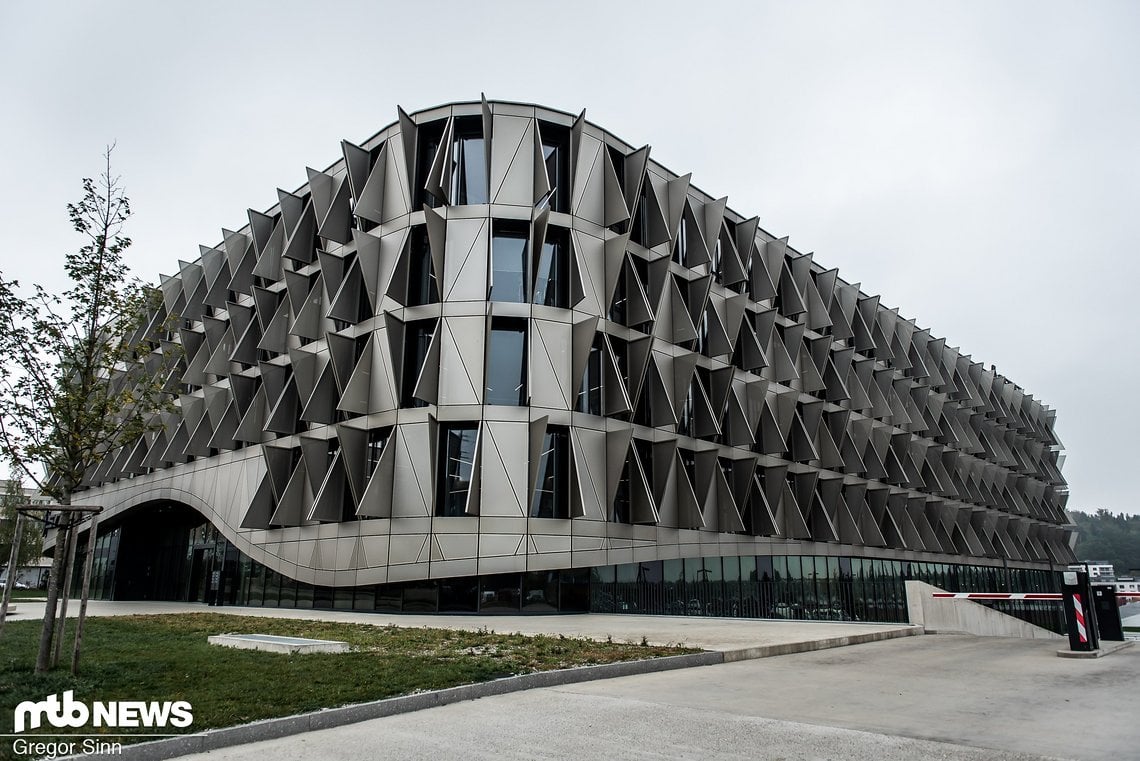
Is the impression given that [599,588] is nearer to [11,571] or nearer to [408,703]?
[408,703]

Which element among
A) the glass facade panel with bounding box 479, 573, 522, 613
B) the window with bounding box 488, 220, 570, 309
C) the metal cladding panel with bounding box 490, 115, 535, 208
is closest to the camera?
the glass facade panel with bounding box 479, 573, 522, 613

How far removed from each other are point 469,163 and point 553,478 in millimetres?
13201

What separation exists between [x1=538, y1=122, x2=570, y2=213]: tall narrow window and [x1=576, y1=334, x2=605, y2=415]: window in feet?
19.0

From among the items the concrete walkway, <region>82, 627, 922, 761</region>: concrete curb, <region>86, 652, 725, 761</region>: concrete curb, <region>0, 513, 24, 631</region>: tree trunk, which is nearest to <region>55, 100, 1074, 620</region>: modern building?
the concrete walkway

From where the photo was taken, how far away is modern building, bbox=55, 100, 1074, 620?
2703 centimetres

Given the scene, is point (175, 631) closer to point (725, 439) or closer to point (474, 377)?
point (474, 377)

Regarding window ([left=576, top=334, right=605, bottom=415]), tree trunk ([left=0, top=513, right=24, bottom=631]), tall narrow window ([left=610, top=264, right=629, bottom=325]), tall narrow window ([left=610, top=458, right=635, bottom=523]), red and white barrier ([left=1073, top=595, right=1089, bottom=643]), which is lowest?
red and white barrier ([left=1073, top=595, right=1089, bottom=643])

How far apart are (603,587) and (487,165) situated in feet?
55.4

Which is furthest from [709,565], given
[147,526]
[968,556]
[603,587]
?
[147,526]

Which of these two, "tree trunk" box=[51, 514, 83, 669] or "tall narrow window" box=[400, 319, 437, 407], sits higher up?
"tall narrow window" box=[400, 319, 437, 407]

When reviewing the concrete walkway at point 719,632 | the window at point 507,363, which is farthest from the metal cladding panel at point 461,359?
the concrete walkway at point 719,632

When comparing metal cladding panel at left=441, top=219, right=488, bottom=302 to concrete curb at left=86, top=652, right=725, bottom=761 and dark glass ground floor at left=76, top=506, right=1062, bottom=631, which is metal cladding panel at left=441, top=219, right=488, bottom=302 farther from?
concrete curb at left=86, top=652, right=725, bottom=761

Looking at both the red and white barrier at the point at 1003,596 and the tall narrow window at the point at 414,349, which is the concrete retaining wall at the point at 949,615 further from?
the tall narrow window at the point at 414,349

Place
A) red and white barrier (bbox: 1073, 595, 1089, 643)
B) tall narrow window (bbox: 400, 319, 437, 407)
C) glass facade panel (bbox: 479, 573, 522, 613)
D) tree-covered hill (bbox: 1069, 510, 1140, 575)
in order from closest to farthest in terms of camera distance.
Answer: red and white barrier (bbox: 1073, 595, 1089, 643) → glass facade panel (bbox: 479, 573, 522, 613) → tall narrow window (bbox: 400, 319, 437, 407) → tree-covered hill (bbox: 1069, 510, 1140, 575)
